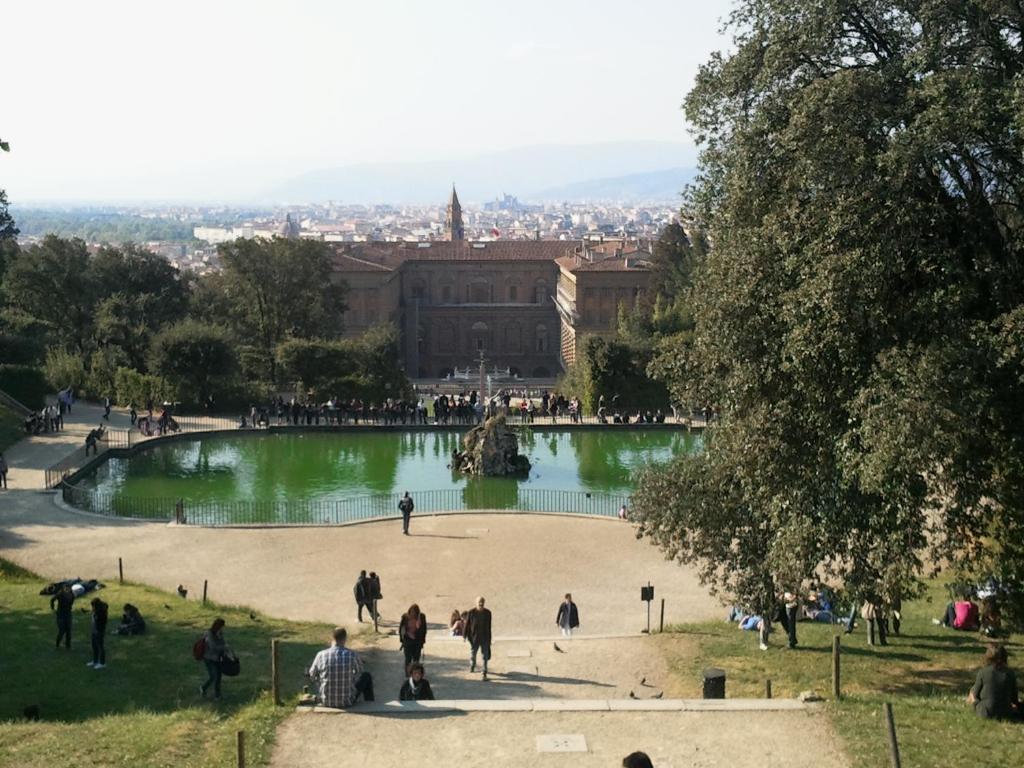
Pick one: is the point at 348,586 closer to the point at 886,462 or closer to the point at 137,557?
the point at 137,557

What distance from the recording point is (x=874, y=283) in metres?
12.0

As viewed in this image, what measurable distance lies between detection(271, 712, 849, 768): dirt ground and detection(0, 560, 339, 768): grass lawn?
54 cm

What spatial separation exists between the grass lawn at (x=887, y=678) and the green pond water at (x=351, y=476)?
11502mm

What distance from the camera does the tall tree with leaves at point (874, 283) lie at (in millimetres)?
11742

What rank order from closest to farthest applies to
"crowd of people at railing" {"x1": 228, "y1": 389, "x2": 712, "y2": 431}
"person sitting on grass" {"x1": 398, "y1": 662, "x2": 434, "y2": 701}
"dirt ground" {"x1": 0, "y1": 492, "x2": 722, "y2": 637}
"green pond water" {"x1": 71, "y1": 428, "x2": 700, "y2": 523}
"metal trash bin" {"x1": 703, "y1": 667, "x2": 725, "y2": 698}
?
"person sitting on grass" {"x1": 398, "y1": 662, "x2": 434, "y2": 701}
"metal trash bin" {"x1": 703, "y1": 667, "x2": 725, "y2": 698}
"dirt ground" {"x1": 0, "y1": 492, "x2": 722, "y2": 637}
"green pond water" {"x1": 71, "y1": 428, "x2": 700, "y2": 523}
"crowd of people at railing" {"x1": 228, "y1": 389, "x2": 712, "y2": 431}

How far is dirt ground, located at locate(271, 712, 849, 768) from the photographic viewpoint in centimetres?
1045

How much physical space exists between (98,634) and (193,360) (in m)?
29.2

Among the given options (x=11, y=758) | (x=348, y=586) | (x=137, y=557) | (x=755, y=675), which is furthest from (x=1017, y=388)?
(x=137, y=557)

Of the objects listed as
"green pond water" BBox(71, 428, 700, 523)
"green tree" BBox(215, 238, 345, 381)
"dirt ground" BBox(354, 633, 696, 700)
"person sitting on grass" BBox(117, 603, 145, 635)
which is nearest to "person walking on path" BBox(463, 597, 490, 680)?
"dirt ground" BBox(354, 633, 696, 700)

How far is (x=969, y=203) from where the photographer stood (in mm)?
12961

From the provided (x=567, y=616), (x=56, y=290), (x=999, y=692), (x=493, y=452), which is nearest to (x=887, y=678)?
(x=999, y=692)

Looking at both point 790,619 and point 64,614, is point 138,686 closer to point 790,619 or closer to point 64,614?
point 64,614

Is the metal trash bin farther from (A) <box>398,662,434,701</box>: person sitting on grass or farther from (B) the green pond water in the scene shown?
(B) the green pond water

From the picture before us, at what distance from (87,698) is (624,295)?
60274mm
